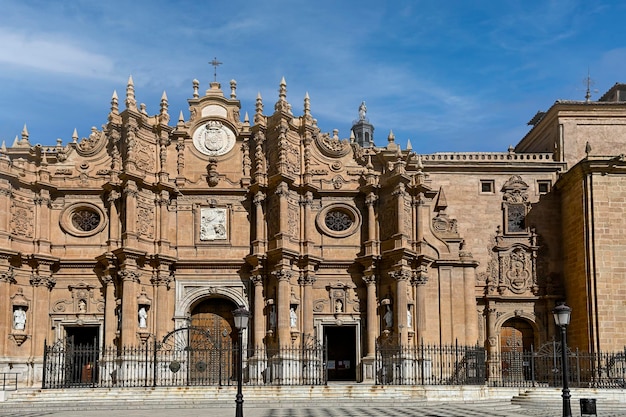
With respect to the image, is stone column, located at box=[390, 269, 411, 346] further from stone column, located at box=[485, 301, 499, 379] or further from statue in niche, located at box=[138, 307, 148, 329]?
statue in niche, located at box=[138, 307, 148, 329]

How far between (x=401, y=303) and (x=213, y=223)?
8.10 meters

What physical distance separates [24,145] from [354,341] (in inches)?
614

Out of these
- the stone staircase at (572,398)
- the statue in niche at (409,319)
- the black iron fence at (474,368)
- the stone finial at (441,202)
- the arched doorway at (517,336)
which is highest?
the stone finial at (441,202)

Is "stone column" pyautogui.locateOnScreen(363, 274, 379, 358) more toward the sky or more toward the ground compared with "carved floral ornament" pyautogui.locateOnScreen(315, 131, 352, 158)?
more toward the ground

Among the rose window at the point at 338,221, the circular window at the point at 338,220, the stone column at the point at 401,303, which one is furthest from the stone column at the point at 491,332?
the rose window at the point at 338,221

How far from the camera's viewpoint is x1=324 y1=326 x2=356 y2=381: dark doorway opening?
33000mm

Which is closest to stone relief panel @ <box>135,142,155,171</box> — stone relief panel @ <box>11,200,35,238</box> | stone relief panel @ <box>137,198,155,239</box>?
stone relief panel @ <box>137,198,155,239</box>

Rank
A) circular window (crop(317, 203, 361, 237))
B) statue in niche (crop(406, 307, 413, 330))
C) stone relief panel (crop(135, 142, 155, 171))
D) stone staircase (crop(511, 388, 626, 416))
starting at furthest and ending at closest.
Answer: circular window (crop(317, 203, 361, 237)) < stone relief panel (crop(135, 142, 155, 171)) < statue in niche (crop(406, 307, 413, 330)) < stone staircase (crop(511, 388, 626, 416))

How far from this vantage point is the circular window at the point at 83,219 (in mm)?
31812

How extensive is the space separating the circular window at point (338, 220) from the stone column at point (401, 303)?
2.91 meters

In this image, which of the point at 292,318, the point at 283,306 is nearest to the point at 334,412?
the point at 283,306

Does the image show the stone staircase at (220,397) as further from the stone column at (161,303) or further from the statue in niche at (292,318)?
the stone column at (161,303)

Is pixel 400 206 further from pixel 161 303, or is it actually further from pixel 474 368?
pixel 161 303

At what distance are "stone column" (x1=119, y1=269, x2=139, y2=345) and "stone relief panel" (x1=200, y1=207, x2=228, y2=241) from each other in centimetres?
339
